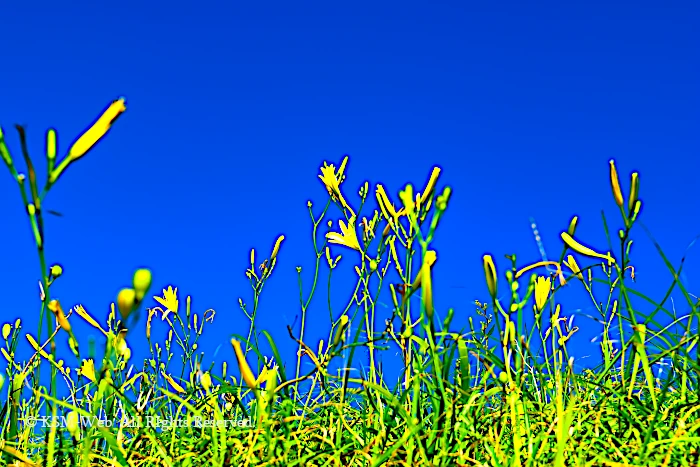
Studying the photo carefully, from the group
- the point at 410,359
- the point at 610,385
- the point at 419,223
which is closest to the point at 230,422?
the point at 410,359

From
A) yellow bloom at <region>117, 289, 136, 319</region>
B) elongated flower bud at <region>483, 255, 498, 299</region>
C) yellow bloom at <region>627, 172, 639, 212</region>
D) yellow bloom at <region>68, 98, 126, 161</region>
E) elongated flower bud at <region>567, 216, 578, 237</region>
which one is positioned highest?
elongated flower bud at <region>567, 216, 578, 237</region>

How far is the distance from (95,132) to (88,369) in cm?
80

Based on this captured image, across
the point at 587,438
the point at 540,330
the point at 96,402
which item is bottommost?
the point at 96,402

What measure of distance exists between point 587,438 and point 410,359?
22.8 inches

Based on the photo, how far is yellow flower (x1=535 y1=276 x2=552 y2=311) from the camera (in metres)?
1.86

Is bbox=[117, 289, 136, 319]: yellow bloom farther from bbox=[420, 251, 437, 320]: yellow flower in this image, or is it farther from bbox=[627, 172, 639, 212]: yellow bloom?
bbox=[627, 172, 639, 212]: yellow bloom

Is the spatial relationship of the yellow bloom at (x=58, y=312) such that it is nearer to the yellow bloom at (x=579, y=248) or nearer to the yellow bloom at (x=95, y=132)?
the yellow bloom at (x=95, y=132)

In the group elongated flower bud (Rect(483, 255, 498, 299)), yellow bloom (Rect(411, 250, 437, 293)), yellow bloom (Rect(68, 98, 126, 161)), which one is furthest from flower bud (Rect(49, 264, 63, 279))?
elongated flower bud (Rect(483, 255, 498, 299))

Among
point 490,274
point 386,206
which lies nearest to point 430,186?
point 386,206

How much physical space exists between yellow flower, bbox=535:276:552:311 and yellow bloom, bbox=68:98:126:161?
42.1 inches

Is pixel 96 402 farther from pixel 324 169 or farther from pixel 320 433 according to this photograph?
pixel 324 169

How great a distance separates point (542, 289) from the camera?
6.09 feet

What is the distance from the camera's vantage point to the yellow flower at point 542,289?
6.09 feet

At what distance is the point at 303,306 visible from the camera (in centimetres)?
249
